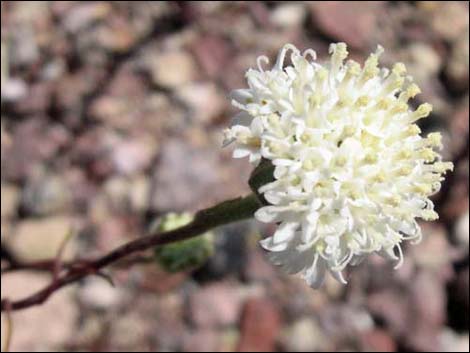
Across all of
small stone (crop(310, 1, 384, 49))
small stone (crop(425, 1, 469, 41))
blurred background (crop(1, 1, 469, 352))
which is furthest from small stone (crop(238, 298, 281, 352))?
small stone (crop(425, 1, 469, 41))

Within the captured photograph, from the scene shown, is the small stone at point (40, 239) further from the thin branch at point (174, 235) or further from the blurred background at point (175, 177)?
the thin branch at point (174, 235)

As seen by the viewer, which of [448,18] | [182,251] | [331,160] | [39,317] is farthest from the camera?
[448,18]

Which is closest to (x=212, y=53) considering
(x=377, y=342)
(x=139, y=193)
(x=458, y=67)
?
(x=139, y=193)

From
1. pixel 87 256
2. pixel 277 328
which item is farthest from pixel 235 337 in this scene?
pixel 87 256

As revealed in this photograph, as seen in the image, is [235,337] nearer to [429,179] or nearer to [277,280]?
[277,280]

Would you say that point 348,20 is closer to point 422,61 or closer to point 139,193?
point 422,61
